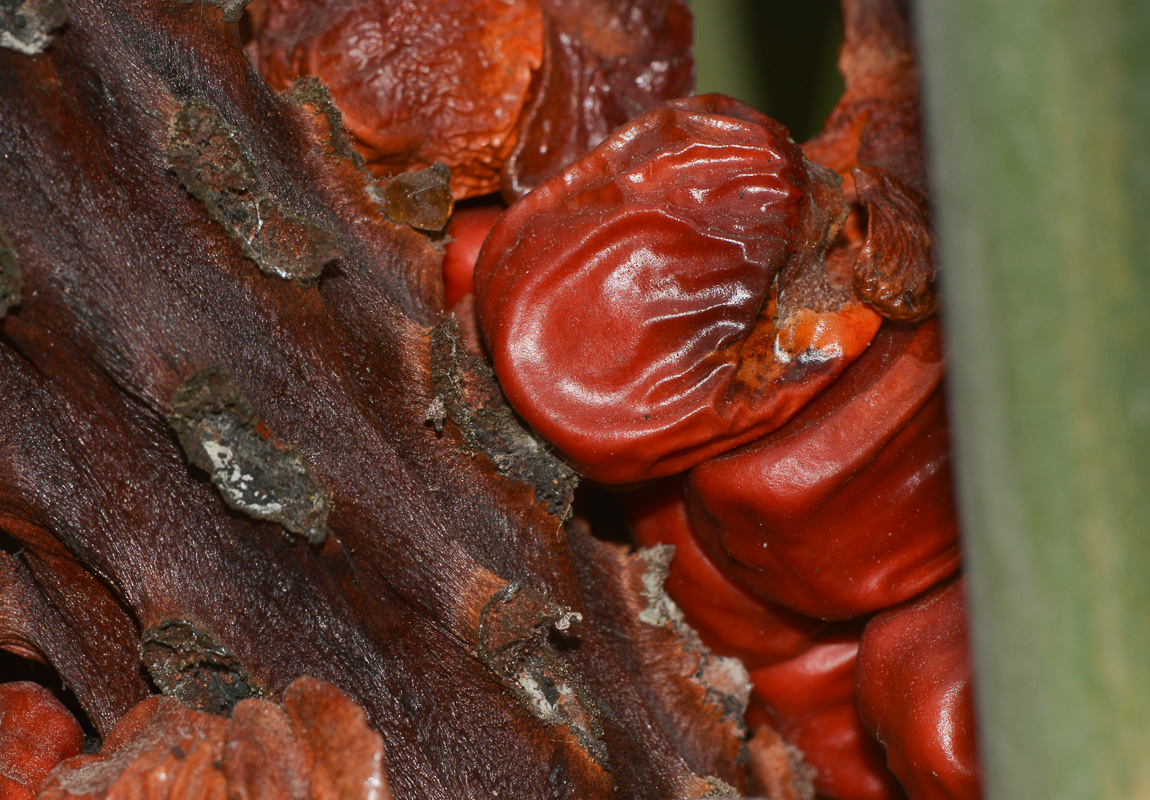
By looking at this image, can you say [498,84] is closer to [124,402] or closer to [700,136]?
[700,136]

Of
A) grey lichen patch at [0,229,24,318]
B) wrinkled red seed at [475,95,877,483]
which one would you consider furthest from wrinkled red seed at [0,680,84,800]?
wrinkled red seed at [475,95,877,483]

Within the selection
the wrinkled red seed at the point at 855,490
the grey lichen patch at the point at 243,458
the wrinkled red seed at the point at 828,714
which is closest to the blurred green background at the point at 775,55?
the wrinkled red seed at the point at 855,490

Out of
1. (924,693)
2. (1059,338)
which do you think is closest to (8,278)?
(1059,338)

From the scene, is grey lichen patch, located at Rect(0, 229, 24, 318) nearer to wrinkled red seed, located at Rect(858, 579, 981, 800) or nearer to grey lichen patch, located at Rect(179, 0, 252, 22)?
grey lichen patch, located at Rect(179, 0, 252, 22)

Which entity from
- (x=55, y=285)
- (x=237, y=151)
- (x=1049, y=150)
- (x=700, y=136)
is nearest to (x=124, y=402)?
(x=55, y=285)

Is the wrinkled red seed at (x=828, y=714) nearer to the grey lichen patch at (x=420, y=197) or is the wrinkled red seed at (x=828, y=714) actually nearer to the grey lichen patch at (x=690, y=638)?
the grey lichen patch at (x=690, y=638)

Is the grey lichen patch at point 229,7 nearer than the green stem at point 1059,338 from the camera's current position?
No

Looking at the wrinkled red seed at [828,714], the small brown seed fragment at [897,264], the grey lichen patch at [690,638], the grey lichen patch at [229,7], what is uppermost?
the grey lichen patch at [229,7]
